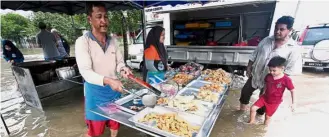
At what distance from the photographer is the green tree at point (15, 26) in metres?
15.6

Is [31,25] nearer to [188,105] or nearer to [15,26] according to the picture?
[15,26]

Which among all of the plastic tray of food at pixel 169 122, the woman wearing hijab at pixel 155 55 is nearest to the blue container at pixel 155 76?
the woman wearing hijab at pixel 155 55

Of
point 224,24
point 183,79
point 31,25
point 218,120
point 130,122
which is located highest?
point 31,25

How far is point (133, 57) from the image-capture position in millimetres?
6438

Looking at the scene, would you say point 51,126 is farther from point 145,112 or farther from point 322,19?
point 322,19

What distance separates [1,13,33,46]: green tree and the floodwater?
15587 mm

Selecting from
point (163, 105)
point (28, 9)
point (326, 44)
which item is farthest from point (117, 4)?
point (326, 44)

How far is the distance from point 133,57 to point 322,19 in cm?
1058

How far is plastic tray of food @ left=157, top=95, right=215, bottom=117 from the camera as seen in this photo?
1.46 m

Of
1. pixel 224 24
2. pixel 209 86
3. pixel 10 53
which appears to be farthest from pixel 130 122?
pixel 224 24

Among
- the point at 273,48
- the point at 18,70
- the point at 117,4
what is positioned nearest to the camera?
the point at 273,48

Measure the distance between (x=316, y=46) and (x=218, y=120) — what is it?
4832 millimetres

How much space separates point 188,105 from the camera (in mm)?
1516

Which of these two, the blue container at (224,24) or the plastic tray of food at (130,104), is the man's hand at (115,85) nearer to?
the plastic tray of food at (130,104)
